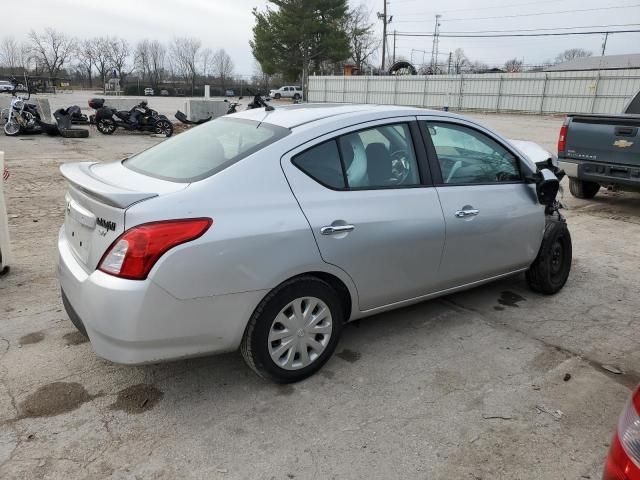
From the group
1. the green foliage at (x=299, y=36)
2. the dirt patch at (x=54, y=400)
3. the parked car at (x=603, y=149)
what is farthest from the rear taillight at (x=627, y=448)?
the green foliage at (x=299, y=36)

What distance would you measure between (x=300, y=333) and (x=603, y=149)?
6.42m

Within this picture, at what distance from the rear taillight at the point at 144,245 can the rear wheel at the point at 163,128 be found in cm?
1529

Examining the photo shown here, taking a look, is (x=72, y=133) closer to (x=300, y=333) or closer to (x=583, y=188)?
(x=583, y=188)

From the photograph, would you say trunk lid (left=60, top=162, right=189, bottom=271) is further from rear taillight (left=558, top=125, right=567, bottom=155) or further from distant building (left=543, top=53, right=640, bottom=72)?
distant building (left=543, top=53, right=640, bottom=72)

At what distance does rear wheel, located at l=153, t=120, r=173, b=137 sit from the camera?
55.0 feet

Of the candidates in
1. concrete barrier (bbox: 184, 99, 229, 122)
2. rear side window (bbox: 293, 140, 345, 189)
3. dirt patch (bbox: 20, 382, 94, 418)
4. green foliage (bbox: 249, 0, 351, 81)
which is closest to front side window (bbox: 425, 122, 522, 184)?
rear side window (bbox: 293, 140, 345, 189)

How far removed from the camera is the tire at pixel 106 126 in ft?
53.4

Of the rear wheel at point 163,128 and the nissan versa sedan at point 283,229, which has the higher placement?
the nissan versa sedan at point 283,229

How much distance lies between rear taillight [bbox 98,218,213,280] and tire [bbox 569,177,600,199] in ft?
26.9

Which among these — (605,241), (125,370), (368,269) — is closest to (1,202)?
(125,370)

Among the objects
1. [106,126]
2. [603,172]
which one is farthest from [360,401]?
[106,126]

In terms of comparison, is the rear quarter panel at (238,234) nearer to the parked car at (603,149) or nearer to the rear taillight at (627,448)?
the rear taillight at (627,448)

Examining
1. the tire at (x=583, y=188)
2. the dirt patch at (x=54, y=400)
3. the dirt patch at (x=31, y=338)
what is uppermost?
the tire at (x=583, y=188)

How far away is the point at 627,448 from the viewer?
1.61 m
